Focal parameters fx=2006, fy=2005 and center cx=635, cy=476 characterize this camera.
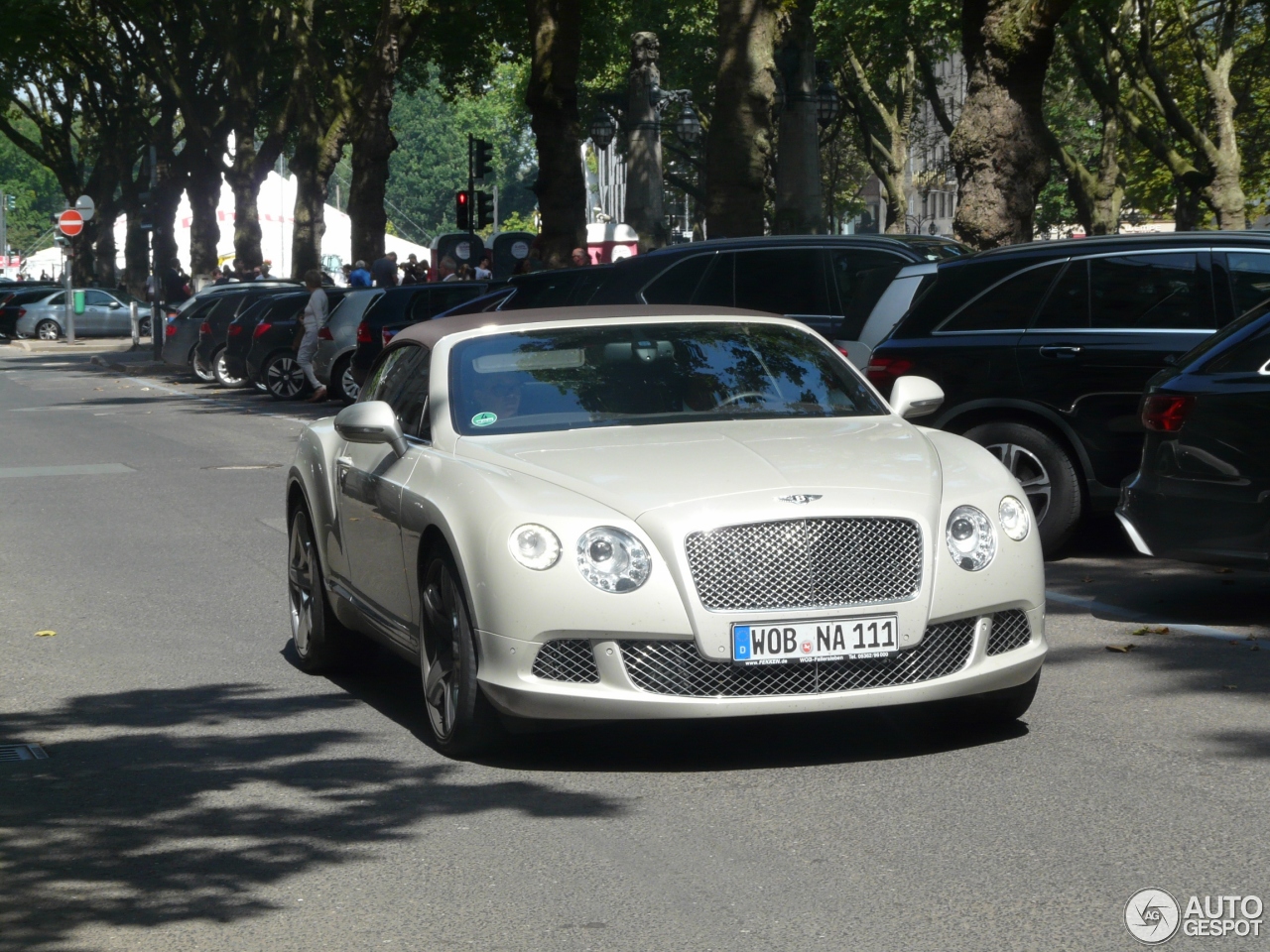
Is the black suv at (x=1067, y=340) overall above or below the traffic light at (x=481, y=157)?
below

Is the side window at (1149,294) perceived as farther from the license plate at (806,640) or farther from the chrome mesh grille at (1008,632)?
the license plate at (806,640)

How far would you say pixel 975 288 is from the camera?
37.4 feet

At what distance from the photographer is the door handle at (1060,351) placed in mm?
10977

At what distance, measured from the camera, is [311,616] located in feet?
27.3

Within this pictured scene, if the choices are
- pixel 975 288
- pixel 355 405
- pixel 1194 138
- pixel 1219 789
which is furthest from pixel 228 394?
pixel 1219 789

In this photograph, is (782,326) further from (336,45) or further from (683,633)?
(336,45)

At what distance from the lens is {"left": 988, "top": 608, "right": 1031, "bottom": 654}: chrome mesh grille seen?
6.42 m

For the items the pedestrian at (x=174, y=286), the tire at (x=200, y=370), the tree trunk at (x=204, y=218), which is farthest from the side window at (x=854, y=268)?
the pedestrian at (x=174, y=286)

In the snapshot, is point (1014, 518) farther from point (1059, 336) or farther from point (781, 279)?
point (781, 279)

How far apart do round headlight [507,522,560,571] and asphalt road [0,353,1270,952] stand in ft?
2.29

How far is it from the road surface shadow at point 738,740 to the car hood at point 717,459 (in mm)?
787

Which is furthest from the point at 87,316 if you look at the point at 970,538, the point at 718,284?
the point at 970,538

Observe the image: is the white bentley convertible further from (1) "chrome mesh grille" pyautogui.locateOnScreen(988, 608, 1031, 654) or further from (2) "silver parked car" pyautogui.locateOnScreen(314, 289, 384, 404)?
(2) "silver parked car" pyautogui.locateOnScreen(314, 289, 384, 404)

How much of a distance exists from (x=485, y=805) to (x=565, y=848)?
1.87 feet
